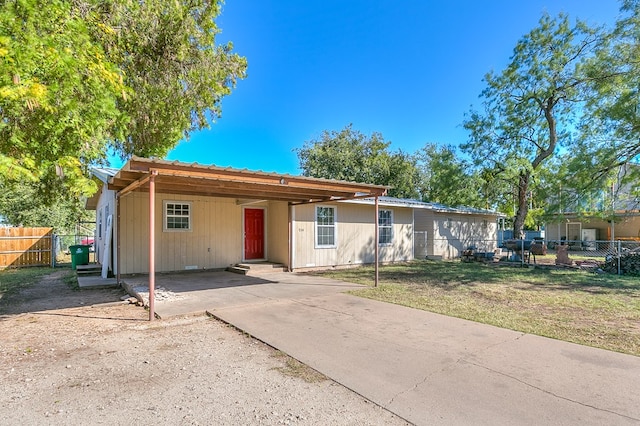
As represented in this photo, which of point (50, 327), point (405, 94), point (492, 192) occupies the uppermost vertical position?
point (405, 94)

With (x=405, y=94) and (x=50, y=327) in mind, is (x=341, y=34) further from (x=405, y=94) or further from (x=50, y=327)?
(x=50, y=327)

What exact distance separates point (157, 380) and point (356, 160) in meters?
25.5

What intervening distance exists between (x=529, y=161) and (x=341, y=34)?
11.0m

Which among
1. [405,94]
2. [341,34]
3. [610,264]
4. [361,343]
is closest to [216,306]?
[361,343]

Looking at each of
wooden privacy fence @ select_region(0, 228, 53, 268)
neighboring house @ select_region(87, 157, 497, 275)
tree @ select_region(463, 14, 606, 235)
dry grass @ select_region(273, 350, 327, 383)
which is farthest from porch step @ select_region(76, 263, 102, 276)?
tree @ select_region(463, 14, 606, 235)

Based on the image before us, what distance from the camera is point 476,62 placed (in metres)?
17.0

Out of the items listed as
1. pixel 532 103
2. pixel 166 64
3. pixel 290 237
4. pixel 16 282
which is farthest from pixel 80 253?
pixel 532 103

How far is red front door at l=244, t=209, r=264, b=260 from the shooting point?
1244cm

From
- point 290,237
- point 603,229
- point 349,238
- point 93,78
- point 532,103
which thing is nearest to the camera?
point 93,78

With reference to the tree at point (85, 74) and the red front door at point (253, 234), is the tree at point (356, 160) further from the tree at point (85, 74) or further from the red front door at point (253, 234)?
the tree at point (85, 74)

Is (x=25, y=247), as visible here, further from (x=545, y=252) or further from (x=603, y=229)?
(x=603, y=229)

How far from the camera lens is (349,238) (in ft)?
44.3

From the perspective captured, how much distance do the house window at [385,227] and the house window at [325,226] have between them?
2.50 meters

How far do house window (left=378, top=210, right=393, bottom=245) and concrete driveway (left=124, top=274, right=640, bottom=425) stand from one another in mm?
8187
